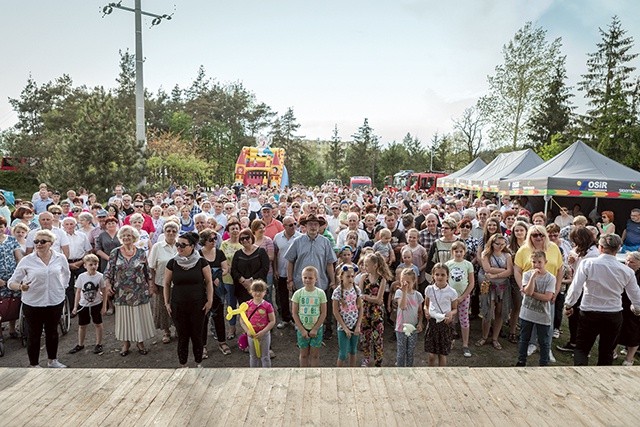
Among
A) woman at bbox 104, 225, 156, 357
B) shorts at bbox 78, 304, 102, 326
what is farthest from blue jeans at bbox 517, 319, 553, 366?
shorts at bbox 78, 304, 102, 326

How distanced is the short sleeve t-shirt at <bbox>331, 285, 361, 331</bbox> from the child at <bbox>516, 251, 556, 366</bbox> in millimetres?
1905

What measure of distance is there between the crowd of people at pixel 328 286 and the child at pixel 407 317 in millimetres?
15

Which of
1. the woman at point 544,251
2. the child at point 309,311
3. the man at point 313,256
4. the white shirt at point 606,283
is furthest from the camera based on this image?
the man at point 313,256

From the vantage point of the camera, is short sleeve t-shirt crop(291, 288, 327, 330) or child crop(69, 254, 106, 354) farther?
child crop(69, 254, 106, 354)

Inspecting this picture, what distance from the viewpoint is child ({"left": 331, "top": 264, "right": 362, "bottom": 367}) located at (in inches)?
168

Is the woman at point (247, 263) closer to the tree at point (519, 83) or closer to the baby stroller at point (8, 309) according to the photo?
the baby stroller at point (8, 309)

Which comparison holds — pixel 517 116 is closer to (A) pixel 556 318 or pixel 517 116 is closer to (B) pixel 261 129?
(A) pixel 556 318

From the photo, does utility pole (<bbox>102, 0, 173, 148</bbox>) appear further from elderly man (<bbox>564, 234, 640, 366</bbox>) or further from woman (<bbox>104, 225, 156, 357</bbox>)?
elderly man (<bbox>564, 234, 640, 366</bbox>)

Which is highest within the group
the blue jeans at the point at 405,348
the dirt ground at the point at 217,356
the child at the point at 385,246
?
the child at the point at 385,246

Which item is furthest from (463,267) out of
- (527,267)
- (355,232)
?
(355,232)

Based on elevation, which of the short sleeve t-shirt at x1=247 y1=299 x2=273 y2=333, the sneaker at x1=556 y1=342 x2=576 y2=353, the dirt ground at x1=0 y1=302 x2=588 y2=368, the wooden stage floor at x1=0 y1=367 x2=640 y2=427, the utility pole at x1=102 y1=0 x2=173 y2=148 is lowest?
the dirt ground at x1=0 y1=302 x2=588 y2=368

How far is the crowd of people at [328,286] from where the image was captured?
4234 mm

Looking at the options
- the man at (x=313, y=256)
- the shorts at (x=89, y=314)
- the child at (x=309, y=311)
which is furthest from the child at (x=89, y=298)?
the child at (x=309, y=311)

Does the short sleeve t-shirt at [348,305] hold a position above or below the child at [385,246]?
below
